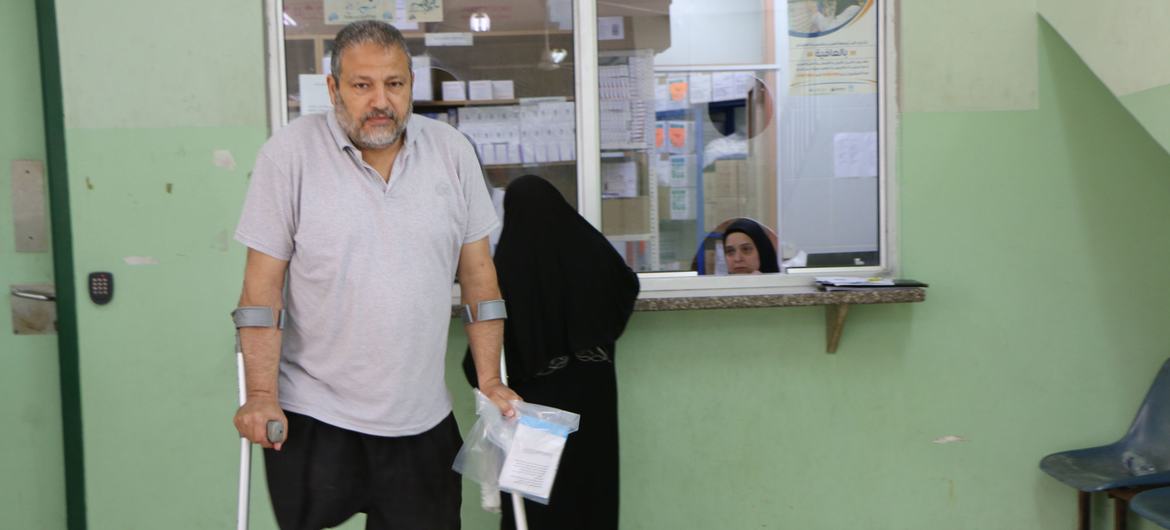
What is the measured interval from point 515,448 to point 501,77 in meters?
1.51

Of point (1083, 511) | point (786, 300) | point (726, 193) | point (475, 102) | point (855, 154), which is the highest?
point (475, 102)

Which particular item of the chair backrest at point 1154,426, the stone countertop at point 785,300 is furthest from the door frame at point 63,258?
the chair backrest at point 1154,426

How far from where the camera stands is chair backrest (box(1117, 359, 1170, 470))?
10.9ft

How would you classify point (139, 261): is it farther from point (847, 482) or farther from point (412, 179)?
point (847, 482)

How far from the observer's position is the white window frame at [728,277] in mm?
3322

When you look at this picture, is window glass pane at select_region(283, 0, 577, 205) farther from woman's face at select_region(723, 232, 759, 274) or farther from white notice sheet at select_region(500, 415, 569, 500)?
white notice sheet at select_region(500, 415, 569, 500)

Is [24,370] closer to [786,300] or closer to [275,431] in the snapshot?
[275,431]

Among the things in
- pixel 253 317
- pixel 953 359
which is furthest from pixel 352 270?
pixel 953 359

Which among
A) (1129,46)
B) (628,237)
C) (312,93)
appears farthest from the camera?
(628,237)

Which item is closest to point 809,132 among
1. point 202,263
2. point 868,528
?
point 868,528

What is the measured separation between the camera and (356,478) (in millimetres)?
2254

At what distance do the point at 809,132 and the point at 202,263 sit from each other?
200 cm

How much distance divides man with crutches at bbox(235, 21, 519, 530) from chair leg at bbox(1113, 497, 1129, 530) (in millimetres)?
2071

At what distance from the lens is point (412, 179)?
225cm
